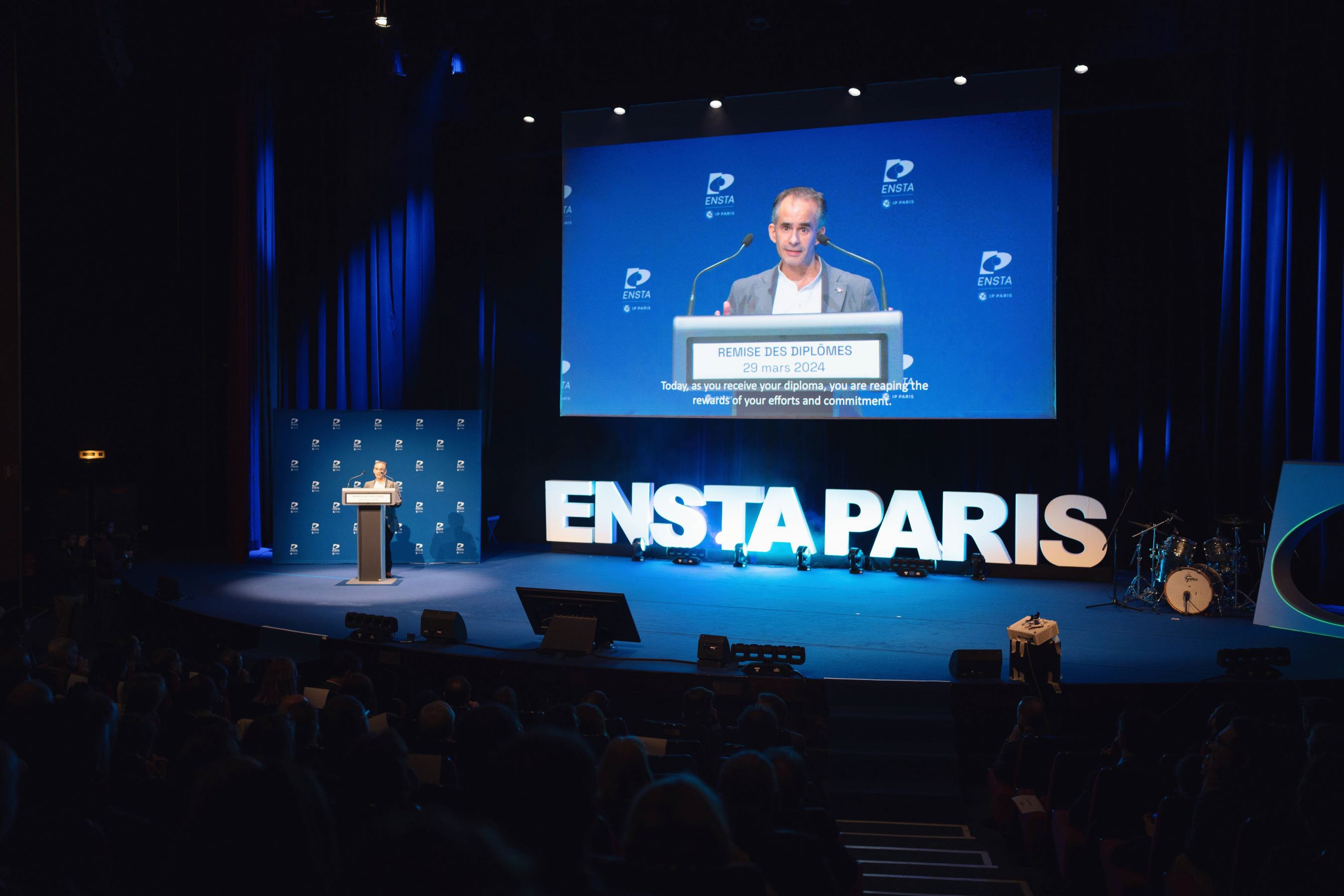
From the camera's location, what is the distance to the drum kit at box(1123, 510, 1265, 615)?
7.92 m

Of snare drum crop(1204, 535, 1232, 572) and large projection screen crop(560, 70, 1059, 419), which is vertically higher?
large projection screen crop(560, 70, 1059, 419)

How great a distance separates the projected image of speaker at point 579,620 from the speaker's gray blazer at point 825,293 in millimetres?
4636

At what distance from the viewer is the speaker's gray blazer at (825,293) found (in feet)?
32.0

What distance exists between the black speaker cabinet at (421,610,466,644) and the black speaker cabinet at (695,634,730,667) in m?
1.75

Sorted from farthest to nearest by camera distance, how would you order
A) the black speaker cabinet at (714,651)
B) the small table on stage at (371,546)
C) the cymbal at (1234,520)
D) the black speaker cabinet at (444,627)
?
the small table on stage at (371,546) → the cymbal at (1234,520) → the black speaker cabinet at (444,627) → the black speaker cabinet at (714,651)

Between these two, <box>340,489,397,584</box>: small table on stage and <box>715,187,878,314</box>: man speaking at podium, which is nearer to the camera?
<box>340,489,397,584</box>: small table on stage

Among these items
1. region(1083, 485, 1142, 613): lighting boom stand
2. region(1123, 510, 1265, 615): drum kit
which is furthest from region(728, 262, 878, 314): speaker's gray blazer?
region(1123, 510, 1265, 615): drum kit

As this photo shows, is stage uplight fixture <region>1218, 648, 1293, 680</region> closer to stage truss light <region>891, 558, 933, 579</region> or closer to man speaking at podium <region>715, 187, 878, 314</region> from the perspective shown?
stage truss light <region>891, 558, 933, 579</region>

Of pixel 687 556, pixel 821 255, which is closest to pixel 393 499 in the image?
pixel 687 556

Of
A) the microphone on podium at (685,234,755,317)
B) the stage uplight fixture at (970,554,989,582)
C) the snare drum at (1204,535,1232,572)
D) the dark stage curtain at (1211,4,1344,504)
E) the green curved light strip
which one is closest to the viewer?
the green curved light strip

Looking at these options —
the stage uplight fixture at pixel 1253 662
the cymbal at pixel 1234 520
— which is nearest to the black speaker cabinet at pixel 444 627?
the stage uplight fixture at pixel 1253 662

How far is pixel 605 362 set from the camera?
10.8m

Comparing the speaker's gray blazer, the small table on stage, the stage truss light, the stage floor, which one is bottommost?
the stage floor

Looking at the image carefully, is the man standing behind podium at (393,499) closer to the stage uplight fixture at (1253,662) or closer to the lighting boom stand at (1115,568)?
the lighting boom stand at (1115,568)
